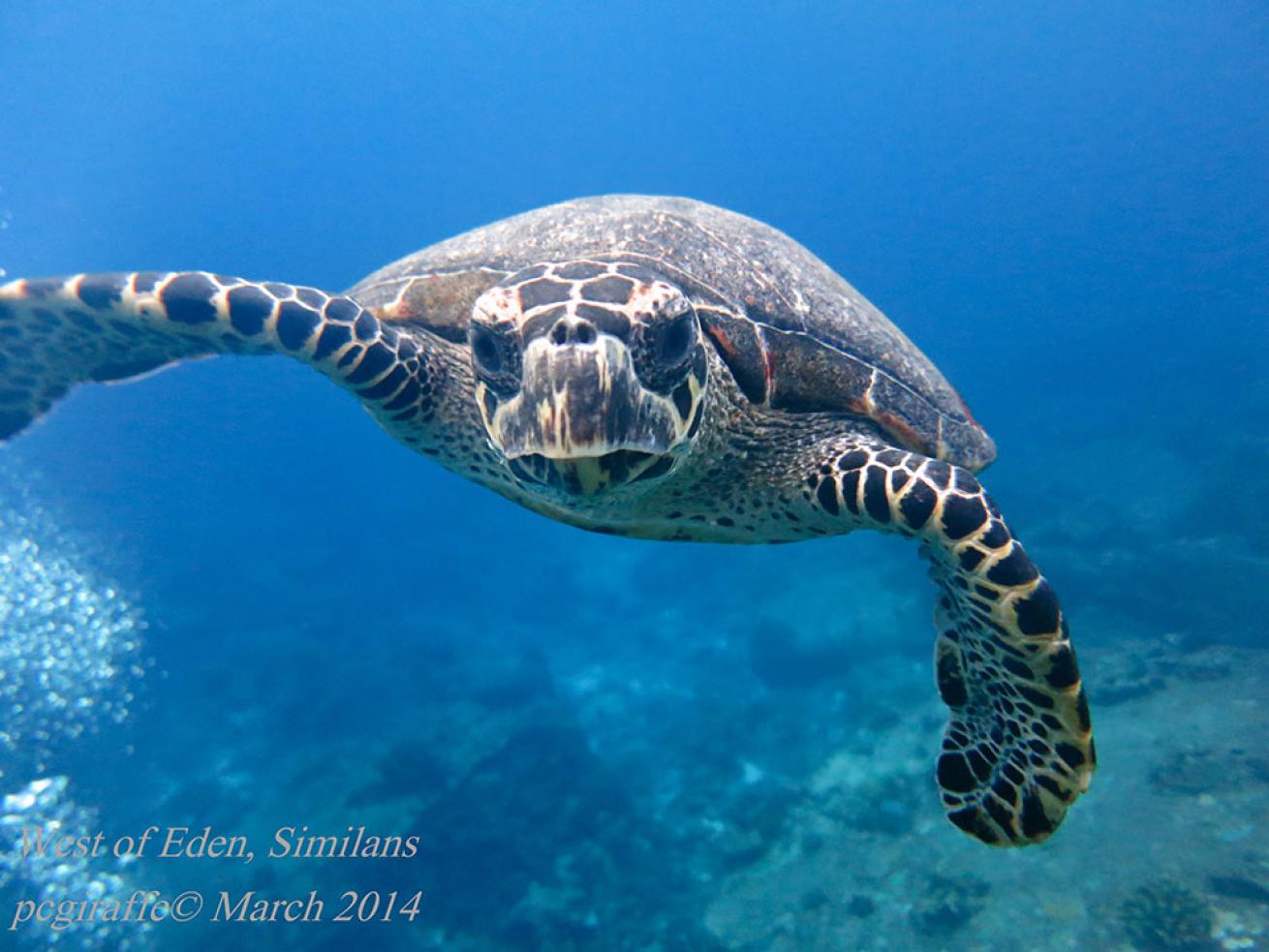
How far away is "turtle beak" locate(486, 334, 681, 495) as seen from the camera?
221 cm

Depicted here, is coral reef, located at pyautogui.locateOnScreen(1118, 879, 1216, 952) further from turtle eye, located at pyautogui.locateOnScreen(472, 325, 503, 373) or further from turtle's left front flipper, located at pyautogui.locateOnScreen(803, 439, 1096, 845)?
turtle eye, located at pyautogui.locateOnScreen(472, 325, 503, 373)

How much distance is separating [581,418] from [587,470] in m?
0.19

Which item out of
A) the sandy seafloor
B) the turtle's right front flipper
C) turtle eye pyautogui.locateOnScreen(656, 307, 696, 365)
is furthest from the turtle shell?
the sandy seafloor

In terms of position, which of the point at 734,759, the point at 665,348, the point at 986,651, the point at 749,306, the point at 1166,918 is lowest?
the point at 734,759

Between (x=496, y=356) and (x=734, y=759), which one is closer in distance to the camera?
(x=496, y=356)

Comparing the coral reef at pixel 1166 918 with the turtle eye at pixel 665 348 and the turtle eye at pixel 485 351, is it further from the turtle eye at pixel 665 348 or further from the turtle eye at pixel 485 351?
the turtle eye at pixel 485 351

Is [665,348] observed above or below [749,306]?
below

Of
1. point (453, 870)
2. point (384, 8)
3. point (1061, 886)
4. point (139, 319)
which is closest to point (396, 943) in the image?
point (453, 870)

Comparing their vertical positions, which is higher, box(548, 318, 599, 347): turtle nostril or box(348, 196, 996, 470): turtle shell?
box(348, 196, 996, 470): turtle shell

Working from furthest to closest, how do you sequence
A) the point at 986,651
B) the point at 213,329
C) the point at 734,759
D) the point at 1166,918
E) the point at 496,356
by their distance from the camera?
the point at 734,759 < the point at 1166,918 < the point at 213,329 < the point at 986,651 < the point at 496,356

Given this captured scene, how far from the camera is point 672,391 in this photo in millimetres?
2641

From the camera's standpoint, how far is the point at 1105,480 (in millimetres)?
20781

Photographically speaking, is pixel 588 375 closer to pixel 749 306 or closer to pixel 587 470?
pixel 587 470

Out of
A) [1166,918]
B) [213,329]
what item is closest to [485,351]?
[213,329]
